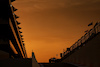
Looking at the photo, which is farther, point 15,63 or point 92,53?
point 92,53

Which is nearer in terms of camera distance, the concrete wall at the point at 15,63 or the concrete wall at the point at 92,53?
the concrete wall at the point at 15,63

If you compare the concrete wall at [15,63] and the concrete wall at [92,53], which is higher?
the concrete wall at [92,53]

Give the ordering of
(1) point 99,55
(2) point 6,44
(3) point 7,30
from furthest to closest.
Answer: (2) point 6,44
(3) point 7,30
(1) point 99,55

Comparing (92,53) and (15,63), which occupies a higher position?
(92,53)

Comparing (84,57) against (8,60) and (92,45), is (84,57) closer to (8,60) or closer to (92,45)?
(92,45)

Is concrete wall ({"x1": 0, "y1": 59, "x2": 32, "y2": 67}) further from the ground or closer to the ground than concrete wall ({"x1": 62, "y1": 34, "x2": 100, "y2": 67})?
closer to the ground

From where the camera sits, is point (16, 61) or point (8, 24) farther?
point (8, 24)

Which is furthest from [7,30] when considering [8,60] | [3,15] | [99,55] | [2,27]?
[8,60]

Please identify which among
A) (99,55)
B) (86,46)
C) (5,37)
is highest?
(5,37)

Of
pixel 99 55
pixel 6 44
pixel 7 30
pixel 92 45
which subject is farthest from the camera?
pixel 6 44

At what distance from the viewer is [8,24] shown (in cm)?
3459

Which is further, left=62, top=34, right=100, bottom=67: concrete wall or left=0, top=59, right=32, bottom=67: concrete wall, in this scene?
left=62, top=34, right=100, bottom=67: concrete wall

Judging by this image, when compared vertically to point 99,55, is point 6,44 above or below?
above

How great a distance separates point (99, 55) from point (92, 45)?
2617 mm
